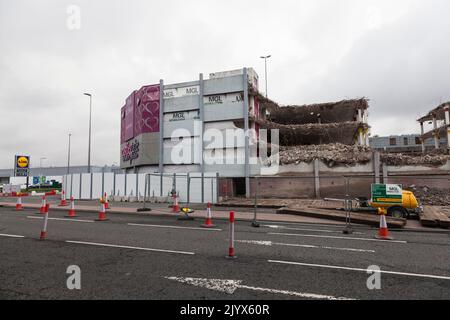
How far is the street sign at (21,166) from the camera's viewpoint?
3065cm

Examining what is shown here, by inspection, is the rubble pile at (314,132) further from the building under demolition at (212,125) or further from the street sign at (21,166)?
the street sign at (21,166)

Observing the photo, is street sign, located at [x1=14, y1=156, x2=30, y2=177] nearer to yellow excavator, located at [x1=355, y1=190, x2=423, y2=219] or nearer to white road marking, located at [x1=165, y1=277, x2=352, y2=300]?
yellow excavator, located at [x1=355, y1=190, x2=423, y2=219]

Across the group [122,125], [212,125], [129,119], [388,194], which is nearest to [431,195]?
[388,194]

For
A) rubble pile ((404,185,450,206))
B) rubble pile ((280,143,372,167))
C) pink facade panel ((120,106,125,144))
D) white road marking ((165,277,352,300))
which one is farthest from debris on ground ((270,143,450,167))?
white road marking ((165,277,352,300))

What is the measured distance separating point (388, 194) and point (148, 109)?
30372 mm

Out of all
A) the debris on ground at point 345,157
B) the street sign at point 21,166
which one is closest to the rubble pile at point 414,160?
the debris on ground at point 345,157

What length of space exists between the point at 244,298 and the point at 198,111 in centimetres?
3176

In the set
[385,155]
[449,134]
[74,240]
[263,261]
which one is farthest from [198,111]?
[449,134]

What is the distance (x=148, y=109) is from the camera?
124 ft

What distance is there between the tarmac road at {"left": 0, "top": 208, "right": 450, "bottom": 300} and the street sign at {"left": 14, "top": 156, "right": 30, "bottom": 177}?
2454cm

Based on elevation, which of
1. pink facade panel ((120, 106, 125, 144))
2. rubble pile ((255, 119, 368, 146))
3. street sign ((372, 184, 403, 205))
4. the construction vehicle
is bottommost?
the construction vehicle

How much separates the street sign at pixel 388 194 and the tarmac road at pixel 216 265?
476 cm

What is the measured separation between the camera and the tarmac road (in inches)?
181
